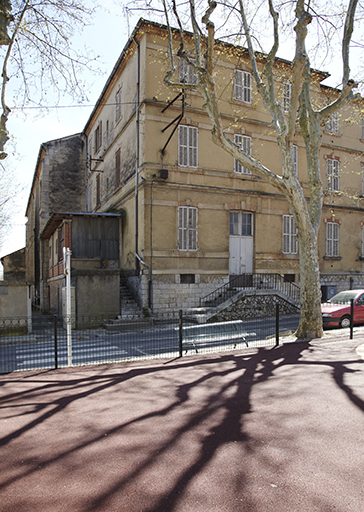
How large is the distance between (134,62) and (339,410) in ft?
58.7

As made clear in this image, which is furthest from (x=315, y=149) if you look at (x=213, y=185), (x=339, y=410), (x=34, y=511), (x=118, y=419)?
(x=34, y=511)

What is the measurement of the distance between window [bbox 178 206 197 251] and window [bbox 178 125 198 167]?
6.85ft

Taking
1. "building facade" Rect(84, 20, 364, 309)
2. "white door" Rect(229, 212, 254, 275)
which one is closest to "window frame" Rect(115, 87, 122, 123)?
"building facade" Rect(84, 20, 364, 309)

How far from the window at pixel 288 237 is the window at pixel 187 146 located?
220 inches

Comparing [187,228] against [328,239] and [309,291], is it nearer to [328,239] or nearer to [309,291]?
[309,291]

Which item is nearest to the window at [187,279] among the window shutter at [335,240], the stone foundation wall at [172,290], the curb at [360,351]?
the stone foundation wall at [172,290]

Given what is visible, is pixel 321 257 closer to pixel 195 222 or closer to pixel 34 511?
pixel 195 222

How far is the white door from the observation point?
18.9 m

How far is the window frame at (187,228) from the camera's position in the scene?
1770cm

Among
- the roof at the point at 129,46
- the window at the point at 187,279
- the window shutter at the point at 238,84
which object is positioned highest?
the roof at the point at 129,46

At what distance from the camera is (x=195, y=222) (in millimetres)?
18000

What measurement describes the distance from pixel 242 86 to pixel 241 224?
675 centimetres

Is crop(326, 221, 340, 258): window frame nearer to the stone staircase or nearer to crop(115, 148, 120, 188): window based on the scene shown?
the stone staircase

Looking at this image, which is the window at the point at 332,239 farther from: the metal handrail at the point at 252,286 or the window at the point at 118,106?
the window at the point at 118,106
